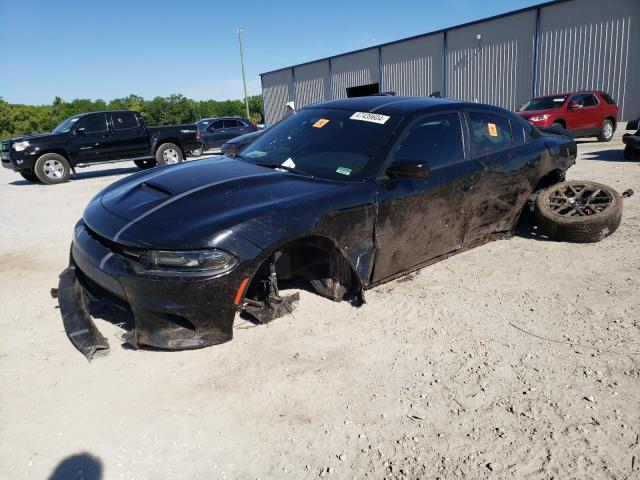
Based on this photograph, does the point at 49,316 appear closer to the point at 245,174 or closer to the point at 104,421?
the point at 104,421

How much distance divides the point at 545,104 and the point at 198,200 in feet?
46.5

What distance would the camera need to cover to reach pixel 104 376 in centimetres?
267

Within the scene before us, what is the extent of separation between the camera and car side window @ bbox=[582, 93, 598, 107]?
46.4 feet

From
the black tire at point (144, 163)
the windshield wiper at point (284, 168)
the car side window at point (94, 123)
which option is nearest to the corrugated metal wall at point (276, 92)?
the black tire at point (144, 163)

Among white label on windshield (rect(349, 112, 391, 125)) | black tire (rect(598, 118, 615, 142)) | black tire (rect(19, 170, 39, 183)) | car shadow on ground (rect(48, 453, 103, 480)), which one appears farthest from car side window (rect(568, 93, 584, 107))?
car shadow on ground (rect(48, 453, 103, 480))

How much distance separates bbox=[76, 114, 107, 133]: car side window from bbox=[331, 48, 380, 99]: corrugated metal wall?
1870 centimetres

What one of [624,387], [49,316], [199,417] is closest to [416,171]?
[624,387]

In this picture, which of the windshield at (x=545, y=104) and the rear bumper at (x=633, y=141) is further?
the windshield at (x=545, y=104)

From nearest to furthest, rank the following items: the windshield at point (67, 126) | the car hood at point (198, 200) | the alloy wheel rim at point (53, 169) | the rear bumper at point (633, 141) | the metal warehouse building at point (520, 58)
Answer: the car hood at point (198, 200) < the rear bumper at point (633, 141) < the alloy wheel rim at point (53, 169) < the windshield at point (67, 126) < the metal warehouse building at point (520, 58)

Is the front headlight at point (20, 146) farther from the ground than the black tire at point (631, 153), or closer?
farther from the ground

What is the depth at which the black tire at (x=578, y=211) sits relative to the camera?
470 cm

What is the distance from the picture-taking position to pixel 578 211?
497cm

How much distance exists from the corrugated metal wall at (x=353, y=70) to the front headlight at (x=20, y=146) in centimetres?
2065

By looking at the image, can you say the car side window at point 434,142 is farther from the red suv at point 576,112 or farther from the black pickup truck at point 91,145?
the red suv at point 576,112
